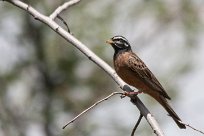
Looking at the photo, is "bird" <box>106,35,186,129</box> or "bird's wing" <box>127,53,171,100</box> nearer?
"bird" <box>106,35,186,129</box>

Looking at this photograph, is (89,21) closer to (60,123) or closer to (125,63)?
(60,123)

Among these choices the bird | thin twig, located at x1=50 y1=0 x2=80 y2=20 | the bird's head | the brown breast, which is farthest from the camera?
the bird's head

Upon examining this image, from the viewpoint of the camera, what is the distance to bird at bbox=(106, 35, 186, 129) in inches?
361

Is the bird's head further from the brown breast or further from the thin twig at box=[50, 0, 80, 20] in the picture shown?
the thin twig at box=[50, 0, 80, 20]

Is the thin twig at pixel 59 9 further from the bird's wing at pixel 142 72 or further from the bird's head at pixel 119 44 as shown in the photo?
the bird's head at pixel 119 44

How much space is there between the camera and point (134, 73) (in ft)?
31.6

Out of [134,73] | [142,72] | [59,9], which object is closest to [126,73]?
[134,73]

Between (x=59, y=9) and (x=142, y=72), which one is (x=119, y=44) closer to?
(x=142, y=72)

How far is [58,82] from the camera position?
72.1 feet

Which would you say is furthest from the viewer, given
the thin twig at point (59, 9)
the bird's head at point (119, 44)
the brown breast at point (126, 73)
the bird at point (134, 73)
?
the bird's head at point (119, 44)

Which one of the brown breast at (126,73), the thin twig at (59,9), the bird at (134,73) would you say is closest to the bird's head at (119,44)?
the bird at (134,73)

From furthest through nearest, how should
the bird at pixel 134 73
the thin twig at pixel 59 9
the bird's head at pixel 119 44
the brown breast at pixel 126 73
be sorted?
the bird's head at pixel 119 44, the brown breast at pixel 126 73, the bird at pixel 134 73, the thin twig at pixel 59 9

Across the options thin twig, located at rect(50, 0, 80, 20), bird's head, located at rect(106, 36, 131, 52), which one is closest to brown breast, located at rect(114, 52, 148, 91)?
bird's head, located at rect(106, 36, 131, 52)

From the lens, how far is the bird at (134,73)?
30.1 ft
